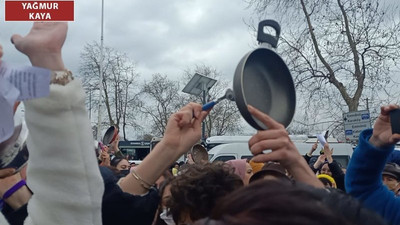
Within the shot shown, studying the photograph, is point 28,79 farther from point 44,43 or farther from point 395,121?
point 395,121

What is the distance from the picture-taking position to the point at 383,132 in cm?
217

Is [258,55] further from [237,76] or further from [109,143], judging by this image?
[109,143]

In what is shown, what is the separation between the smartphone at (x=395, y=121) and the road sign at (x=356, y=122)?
9.15 metres

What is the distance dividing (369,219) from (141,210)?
122cm

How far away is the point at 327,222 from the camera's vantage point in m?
0.86

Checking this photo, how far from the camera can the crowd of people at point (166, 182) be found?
3.03 ft

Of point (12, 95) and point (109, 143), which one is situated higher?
point (12, 95)

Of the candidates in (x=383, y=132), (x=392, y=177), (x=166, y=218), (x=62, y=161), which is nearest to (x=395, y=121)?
(x=383, y=132)

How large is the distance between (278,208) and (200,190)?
4.00ft

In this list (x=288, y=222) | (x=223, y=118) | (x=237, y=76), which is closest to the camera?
(x=288, y=222)

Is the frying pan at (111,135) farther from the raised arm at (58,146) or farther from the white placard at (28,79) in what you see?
the white placard at (28,79)

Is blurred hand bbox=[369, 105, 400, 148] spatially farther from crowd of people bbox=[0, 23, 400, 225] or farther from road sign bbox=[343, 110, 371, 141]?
road sign bbox=[343, 110, 371, 141]

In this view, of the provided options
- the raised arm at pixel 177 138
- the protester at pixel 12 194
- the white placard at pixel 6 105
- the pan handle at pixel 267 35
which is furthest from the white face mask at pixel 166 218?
the white placard at pixel 6 105

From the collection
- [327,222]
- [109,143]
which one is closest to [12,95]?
[327,222]
